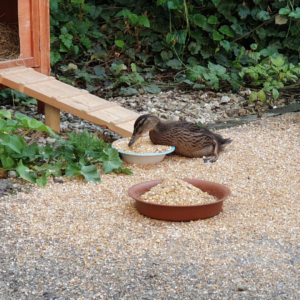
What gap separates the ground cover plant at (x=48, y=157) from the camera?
4.35 meters

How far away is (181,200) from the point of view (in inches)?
142

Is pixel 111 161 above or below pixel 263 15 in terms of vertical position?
below

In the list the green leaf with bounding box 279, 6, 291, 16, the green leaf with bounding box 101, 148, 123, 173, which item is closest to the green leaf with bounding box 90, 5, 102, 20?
the green leaf with bounding box 279, 6, 291, 16

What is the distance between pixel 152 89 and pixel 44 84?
209cm

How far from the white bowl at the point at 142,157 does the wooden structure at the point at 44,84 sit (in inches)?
14.1

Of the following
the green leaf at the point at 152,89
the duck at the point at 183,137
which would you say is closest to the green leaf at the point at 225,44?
the green leaf at the point at 152,89

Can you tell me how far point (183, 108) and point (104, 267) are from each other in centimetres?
437

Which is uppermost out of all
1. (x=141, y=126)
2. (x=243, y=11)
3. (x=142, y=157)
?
(x=243, y=11)

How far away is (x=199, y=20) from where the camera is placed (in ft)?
27.2

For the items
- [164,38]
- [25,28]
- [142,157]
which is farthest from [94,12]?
[142,157]

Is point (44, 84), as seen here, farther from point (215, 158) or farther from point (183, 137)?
point (215, 158)

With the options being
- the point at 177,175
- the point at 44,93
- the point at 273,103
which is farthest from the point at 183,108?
the point at 177,175

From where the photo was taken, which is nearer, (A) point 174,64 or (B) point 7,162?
(B) point 7,162

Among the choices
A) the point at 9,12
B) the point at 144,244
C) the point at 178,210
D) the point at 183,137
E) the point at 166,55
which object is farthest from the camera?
the point at 166,55
